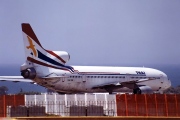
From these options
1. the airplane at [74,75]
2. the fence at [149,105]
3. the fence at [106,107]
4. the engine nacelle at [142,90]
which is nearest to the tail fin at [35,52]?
the airplane at [74,75]

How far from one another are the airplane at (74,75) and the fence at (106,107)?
2030 cm

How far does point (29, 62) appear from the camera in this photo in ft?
259

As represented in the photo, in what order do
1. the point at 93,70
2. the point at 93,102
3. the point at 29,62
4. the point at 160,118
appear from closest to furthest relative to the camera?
the point at 160,118 < the point at 93,102 < the point at 29,62 < the point at 93,70

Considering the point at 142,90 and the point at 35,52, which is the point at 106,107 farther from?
the point at 142,90

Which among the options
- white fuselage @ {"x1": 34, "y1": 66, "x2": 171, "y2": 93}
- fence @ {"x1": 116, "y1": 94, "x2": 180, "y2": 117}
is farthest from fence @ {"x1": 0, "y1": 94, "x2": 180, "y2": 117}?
white fuselage @ {"x1": 34, "y1": 66, "x2": 171, "y2": 93}

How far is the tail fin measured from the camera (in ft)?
260

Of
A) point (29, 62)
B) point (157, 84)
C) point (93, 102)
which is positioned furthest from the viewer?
point (157, 84)

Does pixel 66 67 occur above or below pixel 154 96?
above

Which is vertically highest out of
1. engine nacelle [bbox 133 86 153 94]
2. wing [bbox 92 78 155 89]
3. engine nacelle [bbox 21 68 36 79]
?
engine nacelle [bbox 21 68 36 79]

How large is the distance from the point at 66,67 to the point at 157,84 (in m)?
16.4

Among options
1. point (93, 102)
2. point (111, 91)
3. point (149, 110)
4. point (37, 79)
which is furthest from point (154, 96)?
point (111, 91)

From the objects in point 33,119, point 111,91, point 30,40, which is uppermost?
point 30,40

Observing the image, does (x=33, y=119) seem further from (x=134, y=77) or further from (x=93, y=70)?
(x=134, y=77)

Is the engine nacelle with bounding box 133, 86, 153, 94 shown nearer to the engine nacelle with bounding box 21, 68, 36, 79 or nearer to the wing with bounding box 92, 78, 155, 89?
the wing with bounding box 92, 78, 155, 89
